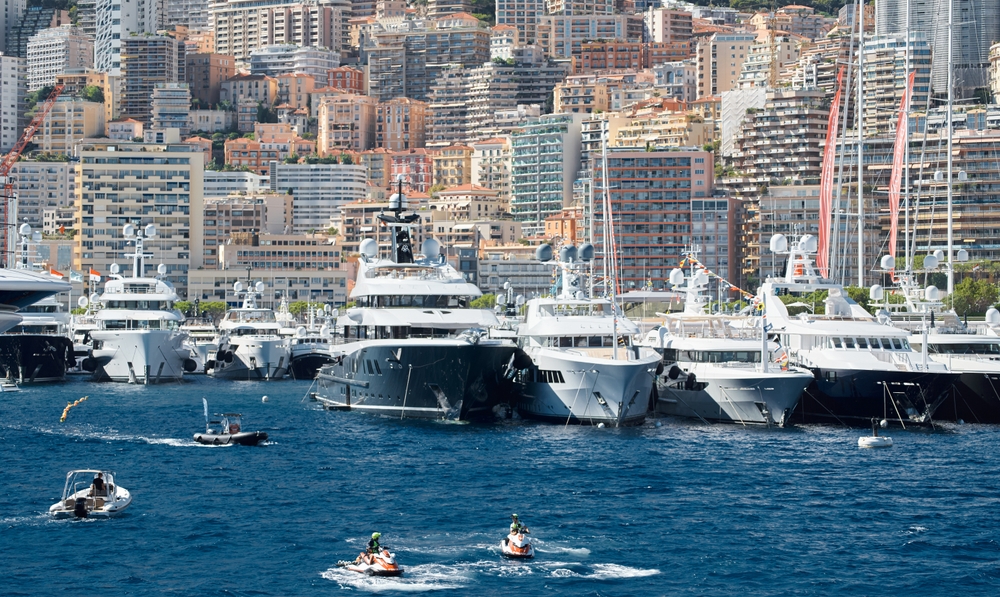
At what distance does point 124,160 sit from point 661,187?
6750 centimetres

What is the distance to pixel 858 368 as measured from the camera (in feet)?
Answer: 263

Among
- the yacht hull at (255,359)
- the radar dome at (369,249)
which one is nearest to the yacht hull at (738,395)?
the radar dome at (369,249)

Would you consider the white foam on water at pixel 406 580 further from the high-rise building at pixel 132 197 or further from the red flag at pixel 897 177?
the high-rise building at pixel 132 197

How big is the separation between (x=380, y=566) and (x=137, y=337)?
79.3 m

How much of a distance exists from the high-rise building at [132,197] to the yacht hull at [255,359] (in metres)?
64.8

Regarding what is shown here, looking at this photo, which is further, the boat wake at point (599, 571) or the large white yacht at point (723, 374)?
the large white yacht at point (723, 374)

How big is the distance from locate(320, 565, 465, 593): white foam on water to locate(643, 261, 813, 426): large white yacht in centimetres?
3520

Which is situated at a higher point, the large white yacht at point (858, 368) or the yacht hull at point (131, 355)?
the large white yacht at point (858, 368)

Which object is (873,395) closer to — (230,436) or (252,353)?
(230,436)

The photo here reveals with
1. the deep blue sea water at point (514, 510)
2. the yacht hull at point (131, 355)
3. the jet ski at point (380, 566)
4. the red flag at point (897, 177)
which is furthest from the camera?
the yacht hull at point (131, 355)

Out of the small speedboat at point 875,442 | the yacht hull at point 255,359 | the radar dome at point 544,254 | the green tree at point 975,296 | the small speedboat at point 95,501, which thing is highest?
the radar dome at point 544,254

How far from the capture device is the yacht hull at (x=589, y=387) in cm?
7831

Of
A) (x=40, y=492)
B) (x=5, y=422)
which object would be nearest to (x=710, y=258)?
(x=5, y=422)

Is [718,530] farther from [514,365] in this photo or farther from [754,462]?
[514,365]
